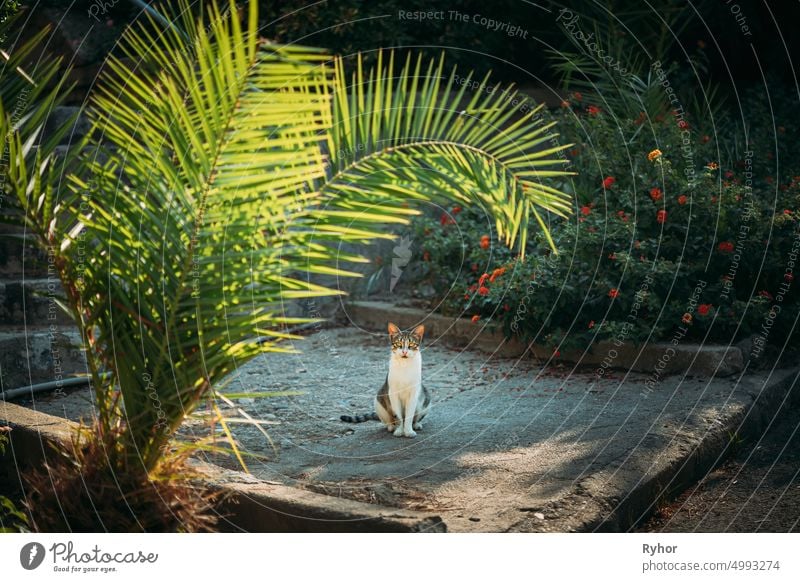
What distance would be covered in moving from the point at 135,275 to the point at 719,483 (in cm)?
258

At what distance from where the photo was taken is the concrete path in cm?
317

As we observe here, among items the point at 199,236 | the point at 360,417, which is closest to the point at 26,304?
the point at 360,417

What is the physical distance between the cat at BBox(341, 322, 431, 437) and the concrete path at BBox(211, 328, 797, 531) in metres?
0.10

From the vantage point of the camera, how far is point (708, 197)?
5086 millimetres

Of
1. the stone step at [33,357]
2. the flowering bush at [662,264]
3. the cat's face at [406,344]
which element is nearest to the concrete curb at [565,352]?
the flowering bush at [662,264]

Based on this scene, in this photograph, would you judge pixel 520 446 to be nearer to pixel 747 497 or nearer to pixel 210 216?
pixel 747 497

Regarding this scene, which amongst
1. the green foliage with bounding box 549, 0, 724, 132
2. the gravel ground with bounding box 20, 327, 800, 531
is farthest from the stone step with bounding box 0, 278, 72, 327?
the green foliage with bounding box 549, 0, 724, 132

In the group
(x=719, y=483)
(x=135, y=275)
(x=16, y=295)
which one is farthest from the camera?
(x=16, y=295)

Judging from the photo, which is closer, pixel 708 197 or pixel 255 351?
pixel 255 351

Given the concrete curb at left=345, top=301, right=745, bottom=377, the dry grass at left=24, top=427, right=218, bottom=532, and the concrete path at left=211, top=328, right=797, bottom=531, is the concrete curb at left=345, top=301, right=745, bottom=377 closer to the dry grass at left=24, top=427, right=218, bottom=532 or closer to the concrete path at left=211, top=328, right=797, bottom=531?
the concrete path at left=211, top=328, right=797, bottom=531

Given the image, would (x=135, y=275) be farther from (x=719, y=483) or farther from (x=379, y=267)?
(x=379, y=267)

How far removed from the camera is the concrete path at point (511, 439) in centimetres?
317

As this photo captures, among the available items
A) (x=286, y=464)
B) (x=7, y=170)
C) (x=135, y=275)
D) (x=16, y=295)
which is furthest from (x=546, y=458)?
(x=16, y=295)

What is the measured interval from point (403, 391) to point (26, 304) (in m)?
2.30
